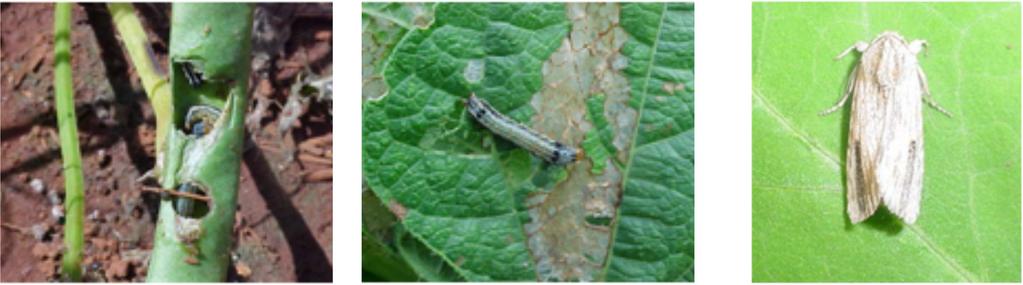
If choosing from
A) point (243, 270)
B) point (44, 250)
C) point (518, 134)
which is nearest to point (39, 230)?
point (44, 250)

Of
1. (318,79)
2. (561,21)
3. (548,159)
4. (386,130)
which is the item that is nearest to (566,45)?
(561,21)

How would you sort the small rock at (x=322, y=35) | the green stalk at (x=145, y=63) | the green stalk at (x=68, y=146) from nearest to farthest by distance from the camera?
the green stalk at (x=145, y=63)
the green stalk at (x=68, y=146)
the small rock at (x=322, y=35)

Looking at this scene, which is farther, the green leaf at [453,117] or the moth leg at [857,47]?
the moth leg at [857,47]

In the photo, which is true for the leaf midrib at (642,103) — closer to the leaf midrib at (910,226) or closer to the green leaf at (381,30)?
the leaf midrib at (910,226)

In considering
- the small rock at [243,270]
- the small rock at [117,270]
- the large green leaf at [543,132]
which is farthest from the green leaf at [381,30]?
the small rock at [117,270]

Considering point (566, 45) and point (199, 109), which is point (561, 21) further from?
point (199, 109)

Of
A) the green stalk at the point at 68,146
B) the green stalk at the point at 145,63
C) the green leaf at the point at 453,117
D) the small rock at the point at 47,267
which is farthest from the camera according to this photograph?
the small rock at the point at 47,267

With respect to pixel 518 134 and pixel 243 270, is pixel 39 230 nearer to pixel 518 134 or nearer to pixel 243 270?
pixel 243 270
